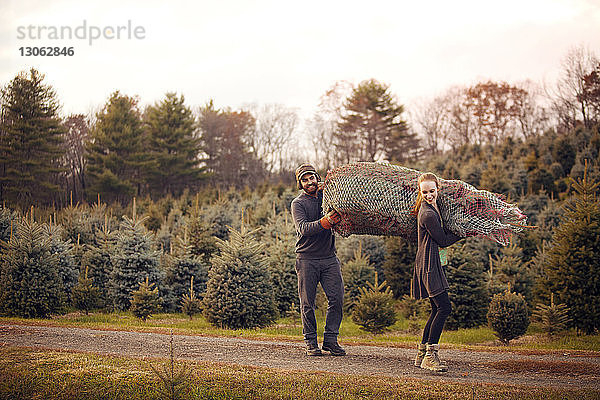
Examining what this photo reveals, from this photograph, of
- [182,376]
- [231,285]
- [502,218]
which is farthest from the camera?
[231,285]

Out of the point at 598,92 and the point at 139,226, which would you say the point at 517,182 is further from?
the point at 139,226

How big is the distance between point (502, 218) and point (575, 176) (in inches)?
876

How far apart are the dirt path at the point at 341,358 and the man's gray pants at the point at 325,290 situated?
39cm

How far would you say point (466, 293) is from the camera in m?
13.2

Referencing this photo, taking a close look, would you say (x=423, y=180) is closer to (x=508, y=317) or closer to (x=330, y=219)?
(x=330, y=219)

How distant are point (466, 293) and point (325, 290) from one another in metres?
6.56

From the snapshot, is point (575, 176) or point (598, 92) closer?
point (575, 176)

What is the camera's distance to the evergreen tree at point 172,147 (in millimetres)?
45000

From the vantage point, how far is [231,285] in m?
12.0

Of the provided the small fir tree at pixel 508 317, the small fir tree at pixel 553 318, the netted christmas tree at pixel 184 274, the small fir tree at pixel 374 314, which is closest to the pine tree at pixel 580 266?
the small fir tree at pixel 553 318

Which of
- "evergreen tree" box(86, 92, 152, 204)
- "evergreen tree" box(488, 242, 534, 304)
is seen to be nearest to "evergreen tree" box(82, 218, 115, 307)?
"evergreen tree" box(488, 242, 534, 304)

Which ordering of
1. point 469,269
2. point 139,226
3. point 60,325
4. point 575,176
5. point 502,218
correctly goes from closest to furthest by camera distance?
point 502,218 → point 60,325 → point 469,269 → point 139,226 → point 575,176

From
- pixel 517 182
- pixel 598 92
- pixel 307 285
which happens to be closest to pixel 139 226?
pixel 307 285

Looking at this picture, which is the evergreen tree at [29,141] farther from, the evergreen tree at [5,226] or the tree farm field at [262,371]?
the tree farm field at [262,371]
